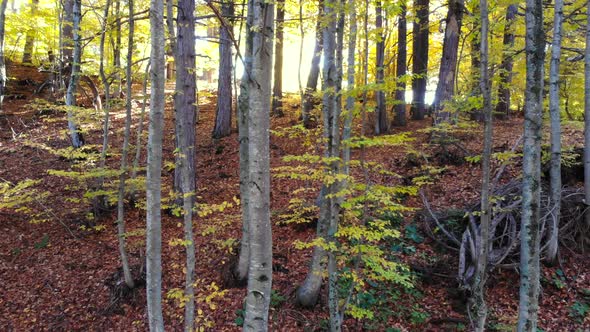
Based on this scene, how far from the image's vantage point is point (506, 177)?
780 centimetres

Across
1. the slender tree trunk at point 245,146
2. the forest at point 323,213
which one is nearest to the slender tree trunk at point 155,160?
the forest at point 323,213

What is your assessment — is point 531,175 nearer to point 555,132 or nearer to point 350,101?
point 555,132

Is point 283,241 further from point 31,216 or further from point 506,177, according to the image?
point 31,216

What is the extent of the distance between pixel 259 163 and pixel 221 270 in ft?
13.5

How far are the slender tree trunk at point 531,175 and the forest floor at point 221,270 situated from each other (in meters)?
1.11

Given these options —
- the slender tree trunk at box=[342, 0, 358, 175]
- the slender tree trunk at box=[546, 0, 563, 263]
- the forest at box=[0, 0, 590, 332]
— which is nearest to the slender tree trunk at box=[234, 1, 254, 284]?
the forest at box=[0, 0, 590, 332]

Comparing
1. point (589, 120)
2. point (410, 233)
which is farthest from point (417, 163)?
point (589, 120)

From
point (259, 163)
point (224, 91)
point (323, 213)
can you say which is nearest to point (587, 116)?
point (323, 213)

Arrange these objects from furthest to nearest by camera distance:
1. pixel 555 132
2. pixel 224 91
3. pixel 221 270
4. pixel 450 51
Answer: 1. pixel 224 91
2. pixel 450 51
3. pixel 221 270
4. pixel 555 132

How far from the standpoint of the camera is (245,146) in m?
4.81

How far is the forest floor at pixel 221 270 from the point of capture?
539 centimetres

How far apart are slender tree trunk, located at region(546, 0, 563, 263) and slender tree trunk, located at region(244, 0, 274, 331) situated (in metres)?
4.43

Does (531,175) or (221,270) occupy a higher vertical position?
(531,175)

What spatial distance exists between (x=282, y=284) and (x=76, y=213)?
557 cm
